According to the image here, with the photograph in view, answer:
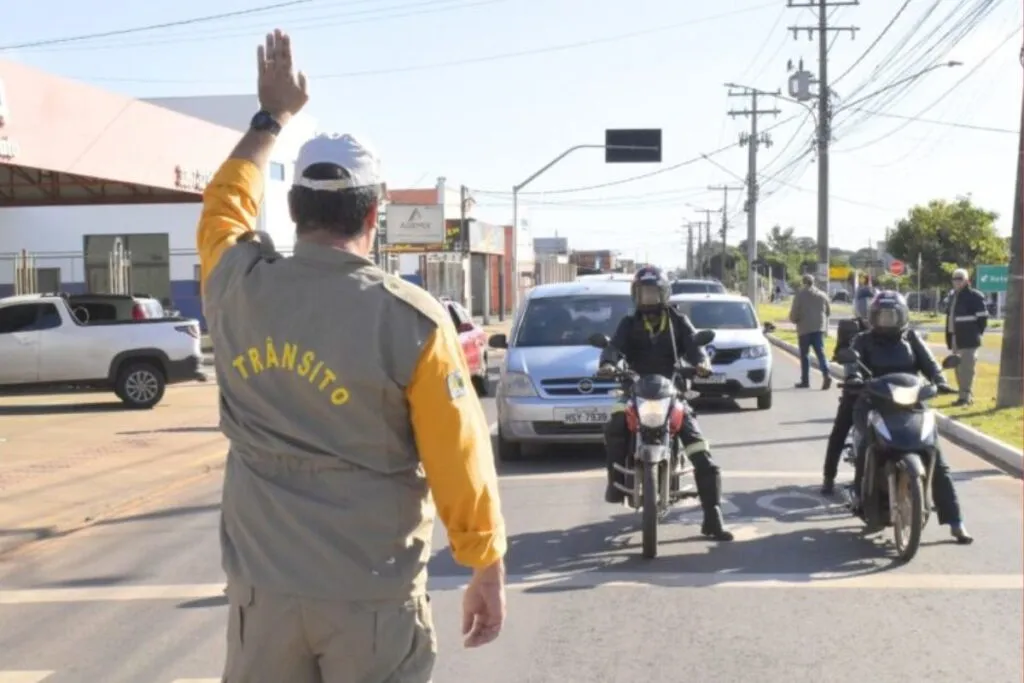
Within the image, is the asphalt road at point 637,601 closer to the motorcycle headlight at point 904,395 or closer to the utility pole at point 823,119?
the motorcycle headlight at point 904,395

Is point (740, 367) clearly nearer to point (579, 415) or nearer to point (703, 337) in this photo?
point (579, 415)

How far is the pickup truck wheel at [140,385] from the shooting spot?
19281mm

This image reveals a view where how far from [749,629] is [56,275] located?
3850 cm

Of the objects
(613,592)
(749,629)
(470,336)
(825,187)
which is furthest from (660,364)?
(825,187)

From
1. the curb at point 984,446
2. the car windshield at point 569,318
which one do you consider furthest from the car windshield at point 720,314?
the car windshield at point 569,318

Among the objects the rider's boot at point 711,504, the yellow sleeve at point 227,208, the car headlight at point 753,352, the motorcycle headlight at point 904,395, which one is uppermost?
the yellow sleeve at point 227,208

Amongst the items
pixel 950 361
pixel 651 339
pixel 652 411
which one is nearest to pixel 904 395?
pixel 950 361

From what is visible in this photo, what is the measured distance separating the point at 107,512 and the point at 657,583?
16.7 ft

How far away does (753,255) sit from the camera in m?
58.3

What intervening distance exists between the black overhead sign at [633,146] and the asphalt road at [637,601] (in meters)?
26.9

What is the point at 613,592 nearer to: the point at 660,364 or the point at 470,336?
the point at 660,364

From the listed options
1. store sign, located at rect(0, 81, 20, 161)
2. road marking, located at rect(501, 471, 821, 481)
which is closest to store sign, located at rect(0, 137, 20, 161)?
store sign, located at rect(0, 81, 20, 161)

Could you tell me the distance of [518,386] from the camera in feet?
41.8

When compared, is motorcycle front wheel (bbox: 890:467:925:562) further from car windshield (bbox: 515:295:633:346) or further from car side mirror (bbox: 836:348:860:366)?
car windshield (bbox: 515:295:633:346)
